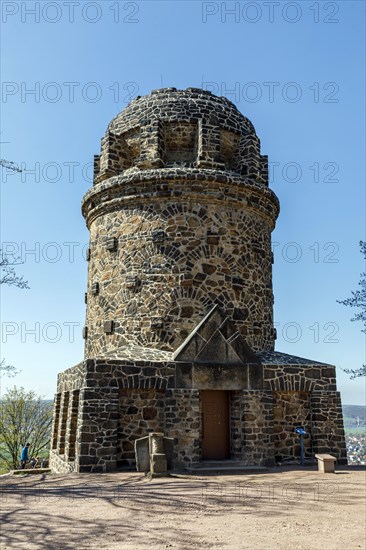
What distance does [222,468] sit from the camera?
13.1m

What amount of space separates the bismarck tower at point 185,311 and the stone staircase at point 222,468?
0.18m

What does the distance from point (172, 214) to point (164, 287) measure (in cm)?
240

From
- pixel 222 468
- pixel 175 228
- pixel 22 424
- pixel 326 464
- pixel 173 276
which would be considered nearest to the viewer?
pixel 326 464

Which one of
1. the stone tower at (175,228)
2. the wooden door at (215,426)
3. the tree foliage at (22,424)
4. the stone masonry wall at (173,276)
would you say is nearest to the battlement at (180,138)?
the stone tower at (175,228)

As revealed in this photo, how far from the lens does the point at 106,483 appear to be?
10.6 m

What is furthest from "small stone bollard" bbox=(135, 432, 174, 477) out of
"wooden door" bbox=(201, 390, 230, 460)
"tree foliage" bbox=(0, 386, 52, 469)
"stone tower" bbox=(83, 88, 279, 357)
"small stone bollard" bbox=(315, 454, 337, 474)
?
"tree foliage" bbox=(0, 386, 52, 469)

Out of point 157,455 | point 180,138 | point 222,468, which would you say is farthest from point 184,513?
point 180,138

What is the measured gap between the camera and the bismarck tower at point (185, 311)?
43.7 ft

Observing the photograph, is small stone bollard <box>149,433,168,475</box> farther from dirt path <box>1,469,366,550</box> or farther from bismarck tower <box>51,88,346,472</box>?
bismarck tower <box>51,88,346,472</box>

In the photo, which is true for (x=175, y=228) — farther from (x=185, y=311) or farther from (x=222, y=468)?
(x=222, y=468)

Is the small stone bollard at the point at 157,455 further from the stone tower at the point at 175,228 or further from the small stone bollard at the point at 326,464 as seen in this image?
the small stone bollard at the point at 326,464

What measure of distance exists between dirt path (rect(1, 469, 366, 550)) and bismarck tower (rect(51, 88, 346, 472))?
6.86 ft

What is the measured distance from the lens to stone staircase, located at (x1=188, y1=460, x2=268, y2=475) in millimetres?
12633

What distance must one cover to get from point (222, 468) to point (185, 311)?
4.67m
